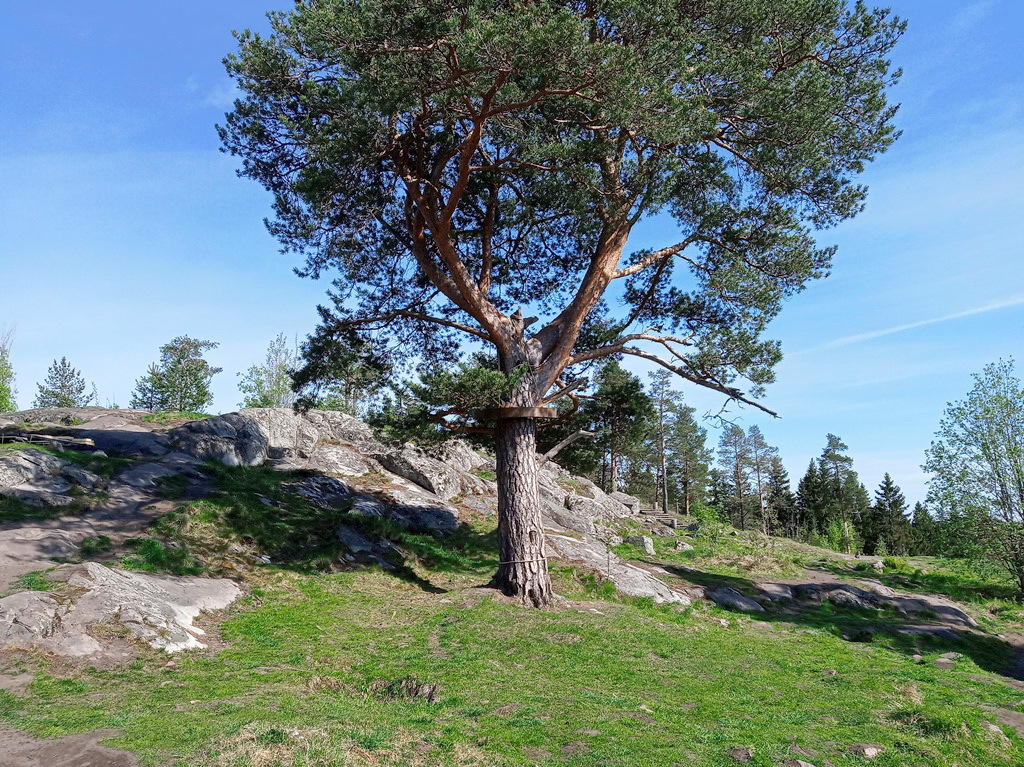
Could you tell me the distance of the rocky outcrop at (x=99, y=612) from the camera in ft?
27.3

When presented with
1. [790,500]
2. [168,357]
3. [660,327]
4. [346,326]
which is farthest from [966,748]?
[790,500]

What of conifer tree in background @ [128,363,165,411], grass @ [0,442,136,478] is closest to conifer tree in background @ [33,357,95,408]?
conifer tree in background @ [128,363,165,411]

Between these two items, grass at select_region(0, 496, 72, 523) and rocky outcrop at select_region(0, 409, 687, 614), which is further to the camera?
rocky outcrop at select_region(0, 409, 687, 614)

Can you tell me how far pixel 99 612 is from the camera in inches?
361

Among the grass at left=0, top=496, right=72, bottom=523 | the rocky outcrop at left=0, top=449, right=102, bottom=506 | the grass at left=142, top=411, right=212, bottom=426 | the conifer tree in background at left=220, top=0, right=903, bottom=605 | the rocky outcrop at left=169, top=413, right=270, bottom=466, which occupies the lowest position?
the grass at left=0, top=496, right=72, bottom=523

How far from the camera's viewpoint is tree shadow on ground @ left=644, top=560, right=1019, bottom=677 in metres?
15.5

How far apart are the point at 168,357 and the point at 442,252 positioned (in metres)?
41.5

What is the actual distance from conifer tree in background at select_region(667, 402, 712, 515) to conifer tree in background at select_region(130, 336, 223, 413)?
1500 inches

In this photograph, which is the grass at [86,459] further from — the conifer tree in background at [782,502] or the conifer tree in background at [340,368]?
the conifer tree in background at [782,502]

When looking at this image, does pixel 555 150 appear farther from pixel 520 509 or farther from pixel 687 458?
pixel 687 458

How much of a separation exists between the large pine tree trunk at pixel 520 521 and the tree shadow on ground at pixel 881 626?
269 inches

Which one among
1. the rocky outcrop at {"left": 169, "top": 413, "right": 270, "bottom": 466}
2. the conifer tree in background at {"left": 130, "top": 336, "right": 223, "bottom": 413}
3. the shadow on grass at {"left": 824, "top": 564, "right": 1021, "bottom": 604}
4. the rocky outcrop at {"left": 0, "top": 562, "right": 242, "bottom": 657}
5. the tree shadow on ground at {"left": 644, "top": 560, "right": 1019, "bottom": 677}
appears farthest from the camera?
the conifer tree in background at {"left": 130, "top": 336, "right": 223, "bottom": 413}

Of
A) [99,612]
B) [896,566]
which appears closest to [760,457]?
[896,566]

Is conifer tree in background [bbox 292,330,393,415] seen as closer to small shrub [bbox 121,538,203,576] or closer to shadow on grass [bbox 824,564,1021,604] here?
small shrub [bbox 121,538,203,576]
